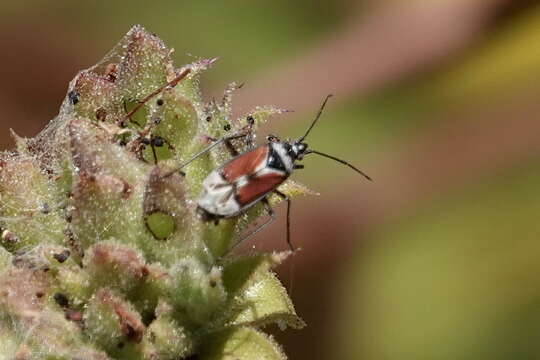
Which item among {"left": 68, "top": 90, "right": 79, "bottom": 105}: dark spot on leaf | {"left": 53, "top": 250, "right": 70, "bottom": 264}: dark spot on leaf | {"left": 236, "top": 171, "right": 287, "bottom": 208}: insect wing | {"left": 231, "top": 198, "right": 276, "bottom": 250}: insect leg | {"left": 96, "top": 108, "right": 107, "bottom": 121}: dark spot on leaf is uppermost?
{"left": 68, "top": 90, "right": 79, "bottom": 105}: dark spot on leaf

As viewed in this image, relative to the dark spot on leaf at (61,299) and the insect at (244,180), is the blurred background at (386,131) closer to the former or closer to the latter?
the insect at (244,180)

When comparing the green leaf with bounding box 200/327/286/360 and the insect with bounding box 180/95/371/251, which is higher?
the insect with bounding box 180/95/371/251

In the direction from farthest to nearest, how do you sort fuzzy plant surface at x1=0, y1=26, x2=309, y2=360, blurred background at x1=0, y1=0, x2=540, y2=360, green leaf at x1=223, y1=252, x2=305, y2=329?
blurred background at x1=0, y1=0, x2=540, y2=360, green leaf at x1=223, y1=252, x2=305, y2=329, fuzzy plant surface at x1=0, y1=26, x2=309, y2=360

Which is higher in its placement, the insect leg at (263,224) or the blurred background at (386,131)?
the insect leg at (263,224)

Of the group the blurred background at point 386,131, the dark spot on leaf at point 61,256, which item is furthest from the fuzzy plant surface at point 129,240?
the blurred background at point 386,131

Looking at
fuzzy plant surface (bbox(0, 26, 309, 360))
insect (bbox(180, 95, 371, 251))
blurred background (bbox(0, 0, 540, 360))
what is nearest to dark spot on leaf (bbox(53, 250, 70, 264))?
fuzzy plant surface (bbox(0, 26, 309, 360))

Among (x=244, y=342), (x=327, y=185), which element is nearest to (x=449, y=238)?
(x=327, y=185)

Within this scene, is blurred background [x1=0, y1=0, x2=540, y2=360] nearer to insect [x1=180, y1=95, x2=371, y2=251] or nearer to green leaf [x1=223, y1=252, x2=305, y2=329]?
insect [x1=180, y1=95, x2=371, y2=251]
